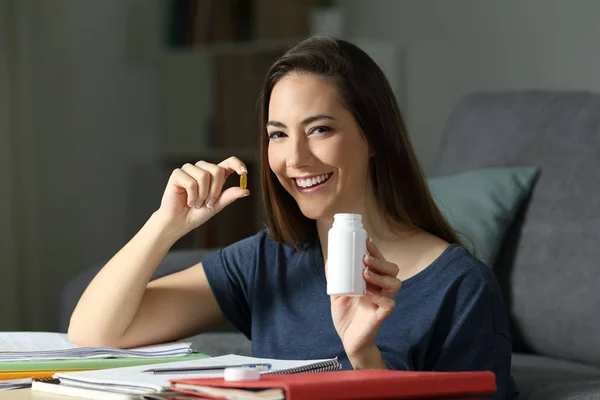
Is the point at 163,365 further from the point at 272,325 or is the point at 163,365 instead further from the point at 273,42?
the point at 273,42

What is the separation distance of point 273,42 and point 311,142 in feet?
8.03

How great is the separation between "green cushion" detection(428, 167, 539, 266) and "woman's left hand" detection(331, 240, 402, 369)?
0.81m

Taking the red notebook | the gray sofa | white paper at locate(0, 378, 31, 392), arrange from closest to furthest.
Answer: the red notebook < white paper at locate(0, 378, 31, 392) < the gray sofa

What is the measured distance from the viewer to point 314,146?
4.90ft

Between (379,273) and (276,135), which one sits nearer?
(379,273)

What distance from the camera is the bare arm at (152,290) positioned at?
154 cm

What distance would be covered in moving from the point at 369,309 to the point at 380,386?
0.86 feet

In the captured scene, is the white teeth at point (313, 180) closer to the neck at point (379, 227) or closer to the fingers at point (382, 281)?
the neck at point (379, 227)

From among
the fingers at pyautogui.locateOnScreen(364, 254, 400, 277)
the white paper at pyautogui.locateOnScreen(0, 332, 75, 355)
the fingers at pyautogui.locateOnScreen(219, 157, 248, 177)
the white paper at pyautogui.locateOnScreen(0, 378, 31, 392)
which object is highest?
the fingers at pyautogui.locateOnScreen(219, 157, 248, 177)

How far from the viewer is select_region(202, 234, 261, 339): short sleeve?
172 centimetres

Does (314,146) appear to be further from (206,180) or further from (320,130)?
(206,180)

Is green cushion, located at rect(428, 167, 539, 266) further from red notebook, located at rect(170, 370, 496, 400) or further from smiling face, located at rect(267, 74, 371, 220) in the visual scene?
red notebook, located at rect(170, 370, 496, 400)

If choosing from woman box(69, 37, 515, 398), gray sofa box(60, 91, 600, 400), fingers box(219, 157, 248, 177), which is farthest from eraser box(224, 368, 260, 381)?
gray sofa box(60, 91, 600, 400)

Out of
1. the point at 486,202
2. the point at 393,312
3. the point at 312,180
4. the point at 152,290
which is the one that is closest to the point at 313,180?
the point at 312,180
